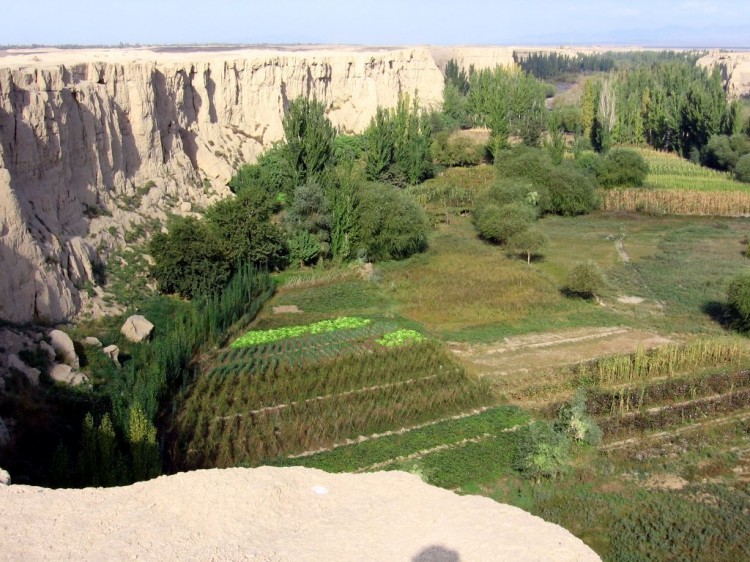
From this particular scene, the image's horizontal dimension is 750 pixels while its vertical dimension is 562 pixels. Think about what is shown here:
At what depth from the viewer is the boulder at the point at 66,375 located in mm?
18734

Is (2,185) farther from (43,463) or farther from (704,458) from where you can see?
(704,458)

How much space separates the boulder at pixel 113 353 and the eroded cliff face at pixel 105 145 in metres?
2.19

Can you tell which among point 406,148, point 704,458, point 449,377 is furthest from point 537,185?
point 704,458

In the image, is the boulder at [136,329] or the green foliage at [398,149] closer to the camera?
the boulder at [136,329]

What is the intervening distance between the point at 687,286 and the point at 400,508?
22.4 m

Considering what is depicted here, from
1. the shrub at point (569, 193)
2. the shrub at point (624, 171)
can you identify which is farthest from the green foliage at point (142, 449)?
the shrub at point (624, 171)

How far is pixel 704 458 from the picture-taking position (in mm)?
17328

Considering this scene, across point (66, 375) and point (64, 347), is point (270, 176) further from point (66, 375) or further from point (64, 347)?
point (66, 375)

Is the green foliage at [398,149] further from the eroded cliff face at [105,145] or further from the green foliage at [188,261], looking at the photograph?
the green foliage at [188,261]

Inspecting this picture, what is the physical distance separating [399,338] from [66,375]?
925cm

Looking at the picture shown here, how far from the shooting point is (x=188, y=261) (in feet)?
86.0

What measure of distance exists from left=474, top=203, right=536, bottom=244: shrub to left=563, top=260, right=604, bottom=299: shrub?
6187 mm

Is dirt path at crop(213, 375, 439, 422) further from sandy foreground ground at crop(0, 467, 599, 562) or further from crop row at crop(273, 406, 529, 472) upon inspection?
sandy foreground ground at crop(0, 467, 599, 562)

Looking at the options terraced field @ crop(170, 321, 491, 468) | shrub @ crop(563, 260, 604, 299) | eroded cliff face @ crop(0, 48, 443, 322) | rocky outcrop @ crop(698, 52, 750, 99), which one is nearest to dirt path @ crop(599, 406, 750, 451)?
terraced field @ crop(170, 321, 491, 468)
